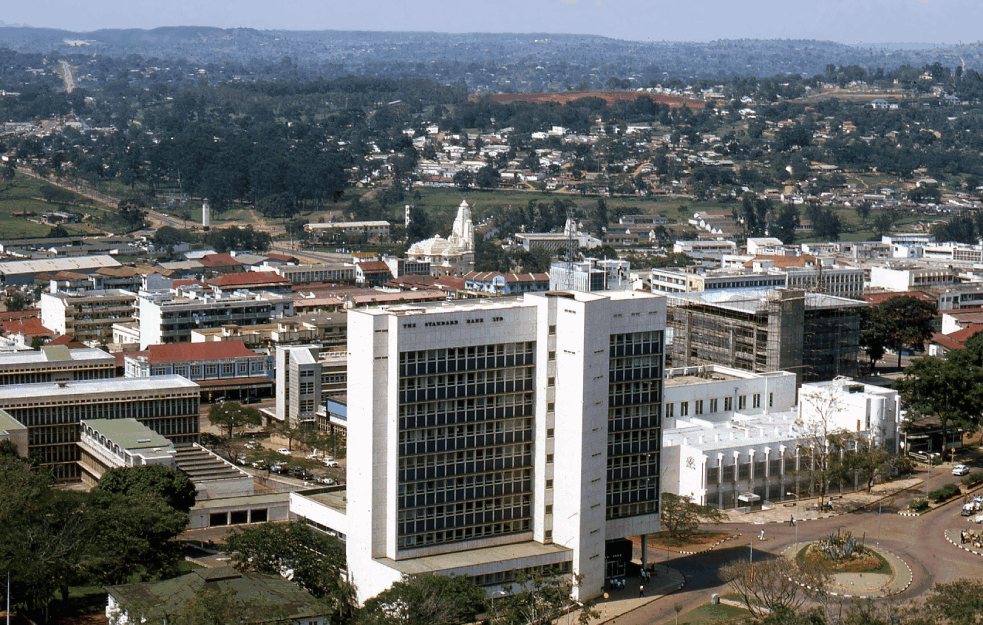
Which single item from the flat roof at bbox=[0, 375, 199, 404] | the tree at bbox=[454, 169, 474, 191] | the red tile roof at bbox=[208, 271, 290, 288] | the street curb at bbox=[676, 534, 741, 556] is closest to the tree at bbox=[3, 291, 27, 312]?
the red tile roof at bbox=[208, 271, 290, 288]

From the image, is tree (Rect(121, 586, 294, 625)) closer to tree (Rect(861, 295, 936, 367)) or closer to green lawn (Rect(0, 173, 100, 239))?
tree (Rect(861, 295, 936, 367))

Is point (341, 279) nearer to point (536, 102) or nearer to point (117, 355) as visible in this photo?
point (117, 355)

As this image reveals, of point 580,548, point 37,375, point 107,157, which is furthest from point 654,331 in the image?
point 107,157

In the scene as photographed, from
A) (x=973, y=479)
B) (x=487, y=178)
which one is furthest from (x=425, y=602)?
(x=487, y=178)

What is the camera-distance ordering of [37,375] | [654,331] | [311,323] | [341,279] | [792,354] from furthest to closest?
[341,279] → [311,323] → [792,354] → [37,375] → [654,331]

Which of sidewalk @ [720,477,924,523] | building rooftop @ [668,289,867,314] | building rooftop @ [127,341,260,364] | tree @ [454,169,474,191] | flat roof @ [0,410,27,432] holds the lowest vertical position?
sidewalk @ [720,477,924,523]

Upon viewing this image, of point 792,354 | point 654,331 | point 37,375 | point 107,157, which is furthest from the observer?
point 107,157
